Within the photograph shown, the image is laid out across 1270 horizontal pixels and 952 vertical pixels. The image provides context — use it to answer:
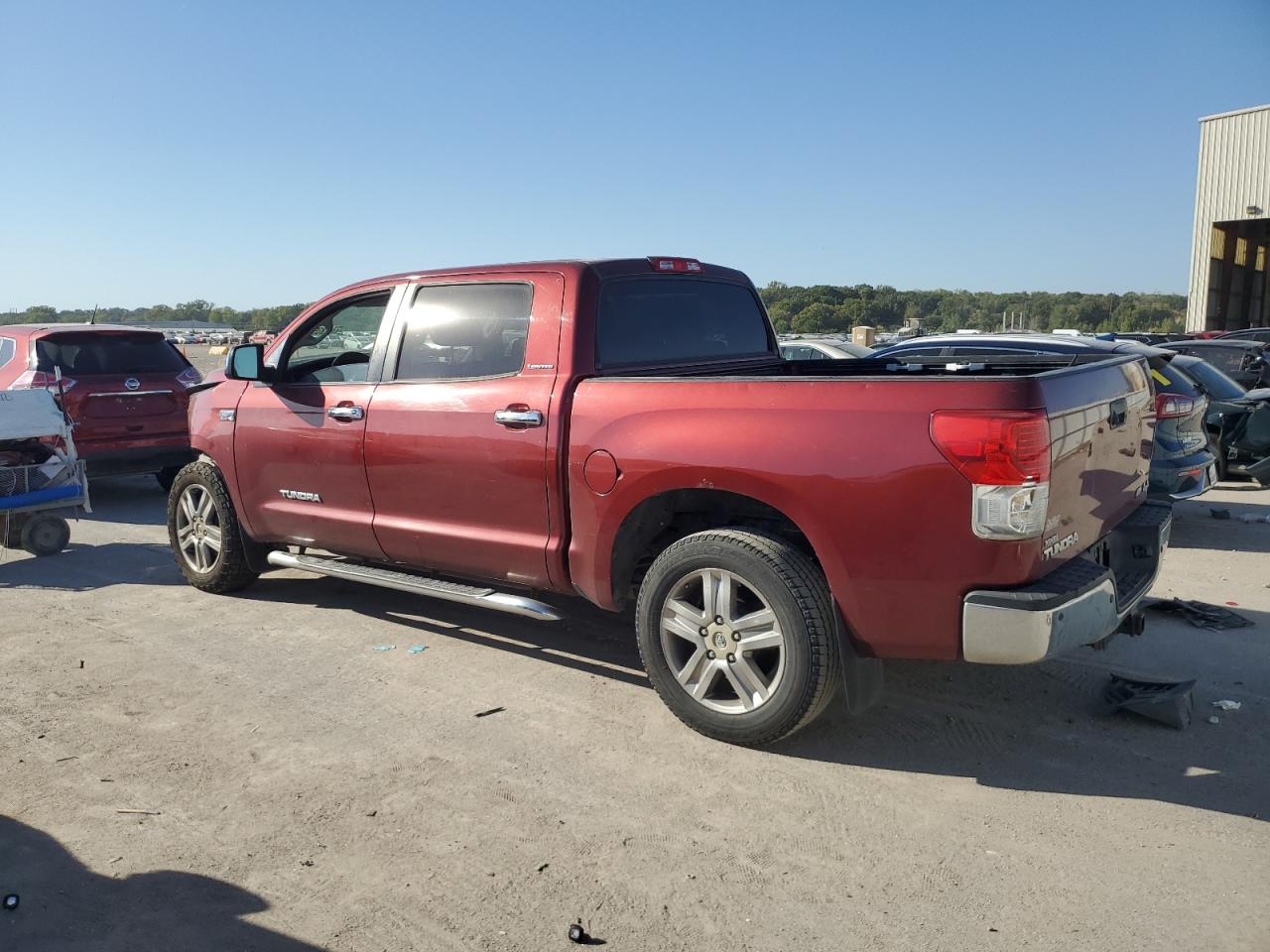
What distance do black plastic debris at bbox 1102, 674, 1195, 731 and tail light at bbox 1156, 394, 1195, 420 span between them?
393 cm

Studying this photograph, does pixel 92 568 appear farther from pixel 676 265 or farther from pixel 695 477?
pixel 695 477

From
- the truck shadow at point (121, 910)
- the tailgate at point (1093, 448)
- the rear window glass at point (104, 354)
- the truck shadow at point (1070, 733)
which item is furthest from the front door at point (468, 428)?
the rear window glass at point (104, 354)

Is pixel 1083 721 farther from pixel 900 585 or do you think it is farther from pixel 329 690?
pixel 329 690

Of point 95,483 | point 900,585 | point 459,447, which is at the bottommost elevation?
point 95,483

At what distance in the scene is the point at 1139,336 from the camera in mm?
23203

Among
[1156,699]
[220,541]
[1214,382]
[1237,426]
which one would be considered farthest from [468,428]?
[1237,426]

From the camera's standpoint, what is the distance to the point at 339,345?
645 cm

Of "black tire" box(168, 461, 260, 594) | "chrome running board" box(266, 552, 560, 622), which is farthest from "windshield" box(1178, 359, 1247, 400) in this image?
"black tire" box(168, 461, 260, 594)

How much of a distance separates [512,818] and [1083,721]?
2.50 meters

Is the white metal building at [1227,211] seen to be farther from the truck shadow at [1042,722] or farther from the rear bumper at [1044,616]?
the rear bumper at [1044,616]

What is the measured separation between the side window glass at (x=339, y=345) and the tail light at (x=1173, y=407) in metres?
5.87

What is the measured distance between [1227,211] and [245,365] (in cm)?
3638

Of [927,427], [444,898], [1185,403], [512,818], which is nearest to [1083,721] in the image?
[927,427]

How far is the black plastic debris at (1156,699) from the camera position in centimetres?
437
